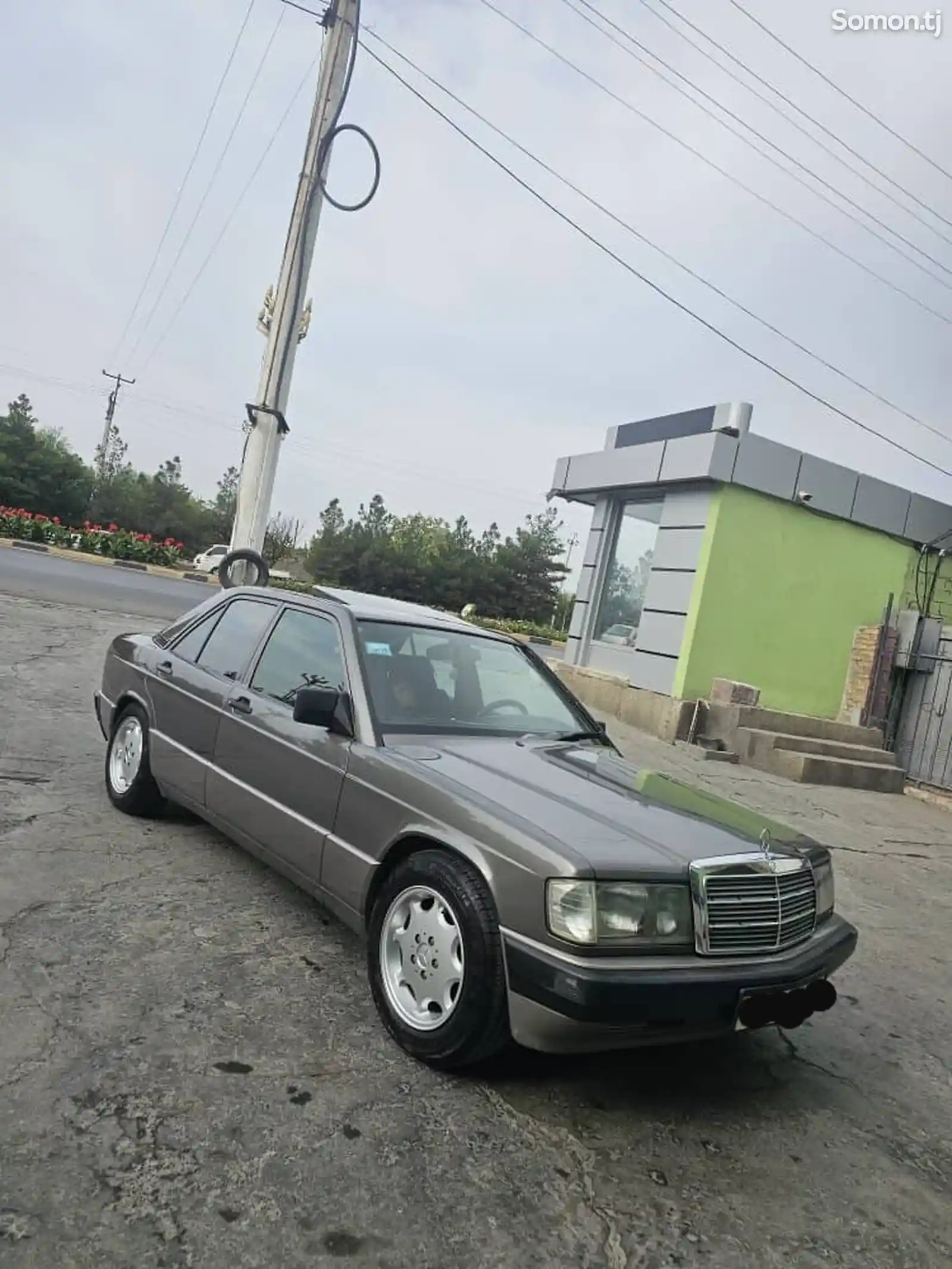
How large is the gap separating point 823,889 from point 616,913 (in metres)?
1.09

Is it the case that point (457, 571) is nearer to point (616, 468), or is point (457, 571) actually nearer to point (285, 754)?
point (616, 468)

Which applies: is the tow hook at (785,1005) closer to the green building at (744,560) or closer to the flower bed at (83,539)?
the green building at (744,560)

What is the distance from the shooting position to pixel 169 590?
2252cm

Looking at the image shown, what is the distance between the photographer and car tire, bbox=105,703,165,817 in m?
4.84

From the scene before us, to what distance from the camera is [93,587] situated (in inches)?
742

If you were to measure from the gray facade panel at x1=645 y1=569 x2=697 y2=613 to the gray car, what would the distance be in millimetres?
7151

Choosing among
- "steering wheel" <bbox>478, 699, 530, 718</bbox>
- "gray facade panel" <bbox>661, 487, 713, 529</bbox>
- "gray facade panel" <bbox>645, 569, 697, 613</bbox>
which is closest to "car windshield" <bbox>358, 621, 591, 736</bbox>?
"steering wheel" <bbox>478, 699, 530, 718</bbox>

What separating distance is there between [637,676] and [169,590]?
14.2 m

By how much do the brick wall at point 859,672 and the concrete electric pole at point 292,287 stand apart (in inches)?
305

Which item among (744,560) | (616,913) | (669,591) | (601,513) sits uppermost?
(601,513)

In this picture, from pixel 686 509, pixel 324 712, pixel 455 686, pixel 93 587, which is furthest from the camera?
pixel 93 587

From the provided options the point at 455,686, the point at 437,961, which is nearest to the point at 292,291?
the point at 455,686

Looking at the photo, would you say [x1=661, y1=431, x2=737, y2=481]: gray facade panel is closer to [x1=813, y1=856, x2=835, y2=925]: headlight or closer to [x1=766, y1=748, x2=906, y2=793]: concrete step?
[x1=766, y1=748, x2=906, y2=793]: concrete step

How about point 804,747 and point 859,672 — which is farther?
point 859,672
